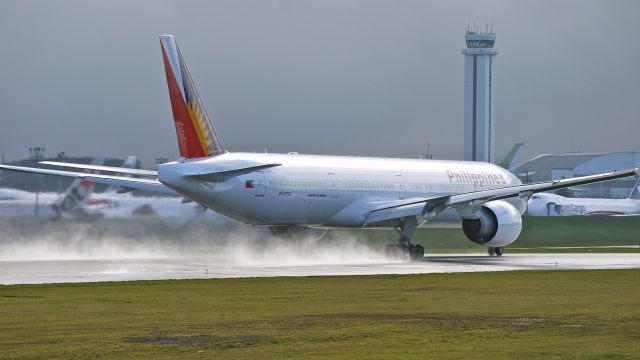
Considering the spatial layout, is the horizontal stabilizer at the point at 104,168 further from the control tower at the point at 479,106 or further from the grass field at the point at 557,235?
the control tower at the point at 479,106

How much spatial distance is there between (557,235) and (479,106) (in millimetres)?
96834

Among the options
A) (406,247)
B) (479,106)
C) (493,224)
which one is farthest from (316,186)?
(479,106)

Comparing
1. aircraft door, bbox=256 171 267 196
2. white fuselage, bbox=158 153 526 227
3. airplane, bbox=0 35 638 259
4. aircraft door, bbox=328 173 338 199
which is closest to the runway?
airplane, bbox=0 35 638 259

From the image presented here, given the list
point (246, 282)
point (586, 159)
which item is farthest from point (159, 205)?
point (586, 159)

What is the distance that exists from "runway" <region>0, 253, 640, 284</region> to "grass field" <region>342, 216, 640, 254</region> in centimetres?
1300

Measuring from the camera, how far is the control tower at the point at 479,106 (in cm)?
17062

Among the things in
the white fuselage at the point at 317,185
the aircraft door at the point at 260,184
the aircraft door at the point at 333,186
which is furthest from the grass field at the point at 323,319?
the aircraft door at the point at 333,186

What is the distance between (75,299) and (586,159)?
16339cm

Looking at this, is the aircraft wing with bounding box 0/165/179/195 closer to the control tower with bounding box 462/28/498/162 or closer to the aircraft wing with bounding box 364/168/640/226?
the aircraft wing with bounding box 364/168/640/226

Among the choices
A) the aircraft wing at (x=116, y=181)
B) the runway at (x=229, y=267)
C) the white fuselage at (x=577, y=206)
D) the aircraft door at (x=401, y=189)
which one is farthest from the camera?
the white fuselage at (x=577, y=206)

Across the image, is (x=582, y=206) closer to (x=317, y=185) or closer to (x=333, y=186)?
(x=333, y=186)

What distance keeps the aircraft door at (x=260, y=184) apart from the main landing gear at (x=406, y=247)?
6.19 meters

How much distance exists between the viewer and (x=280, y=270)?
37.9 m

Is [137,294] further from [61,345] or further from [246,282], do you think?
[61,345]
